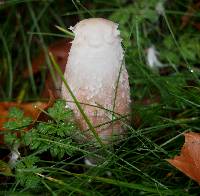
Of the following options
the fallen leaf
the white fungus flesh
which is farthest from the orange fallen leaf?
the fallen leaf

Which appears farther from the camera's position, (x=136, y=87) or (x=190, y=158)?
(x=136, y=87)

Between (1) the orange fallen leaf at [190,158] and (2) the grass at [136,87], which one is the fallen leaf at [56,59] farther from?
(1) the orange fallen leaf at [190,158]

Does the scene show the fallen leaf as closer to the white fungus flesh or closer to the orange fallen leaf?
the white fungus flesh

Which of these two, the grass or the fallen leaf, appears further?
the fallen leaf

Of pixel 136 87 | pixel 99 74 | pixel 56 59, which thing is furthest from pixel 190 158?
pixel 56 59

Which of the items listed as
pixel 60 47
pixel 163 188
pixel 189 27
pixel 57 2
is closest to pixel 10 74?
pixel 60 47

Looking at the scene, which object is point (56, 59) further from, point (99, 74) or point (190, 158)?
point (190, 158)

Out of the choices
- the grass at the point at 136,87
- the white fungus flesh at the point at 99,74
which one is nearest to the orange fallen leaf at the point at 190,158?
the grass at the point at 136,87
